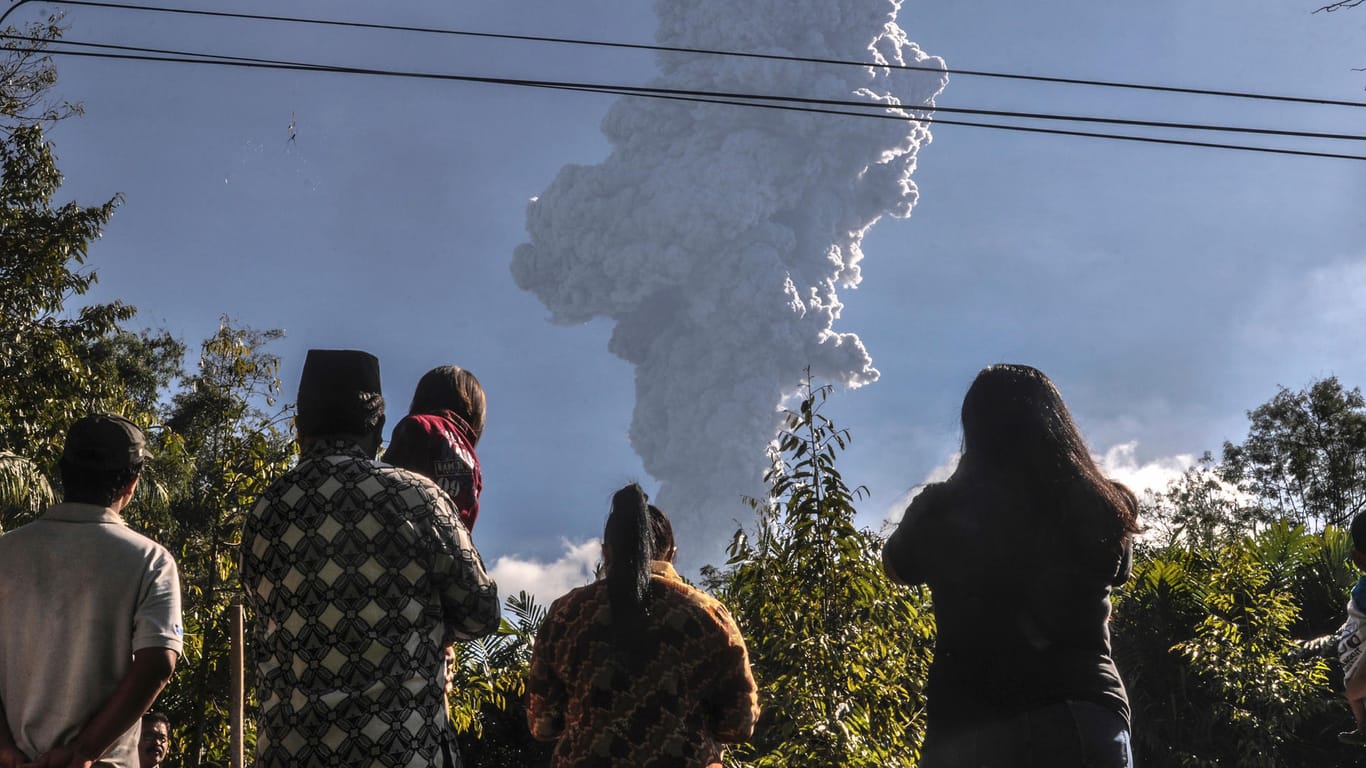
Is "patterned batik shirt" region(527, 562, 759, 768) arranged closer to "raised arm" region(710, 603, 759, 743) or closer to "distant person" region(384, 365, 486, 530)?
"raised arm" region(710, 603, 759, 743)

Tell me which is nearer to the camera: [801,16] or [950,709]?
[950,709]

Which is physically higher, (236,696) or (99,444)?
(99,444)

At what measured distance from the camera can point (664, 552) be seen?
10.2 ft

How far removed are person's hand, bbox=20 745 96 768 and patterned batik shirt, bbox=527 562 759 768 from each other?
42.1 inches

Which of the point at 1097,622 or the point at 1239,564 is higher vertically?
the point at 1239,564

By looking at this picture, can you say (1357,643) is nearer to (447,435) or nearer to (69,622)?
(447,435)

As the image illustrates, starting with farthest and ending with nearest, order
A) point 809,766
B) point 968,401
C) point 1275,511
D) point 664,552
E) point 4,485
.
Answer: point 1275,511 → point 4,485 → point 809,766 → point 664,552 → point 968,401

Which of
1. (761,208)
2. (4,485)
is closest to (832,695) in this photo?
(4,485)

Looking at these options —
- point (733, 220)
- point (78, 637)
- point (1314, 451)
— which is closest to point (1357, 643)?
point (78, 637)

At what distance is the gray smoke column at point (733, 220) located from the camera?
83.8 m

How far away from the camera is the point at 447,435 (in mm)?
3012

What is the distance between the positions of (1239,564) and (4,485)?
455 inches

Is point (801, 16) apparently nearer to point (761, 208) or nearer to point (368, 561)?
point (761, 208)

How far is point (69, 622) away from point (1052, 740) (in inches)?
77.2
